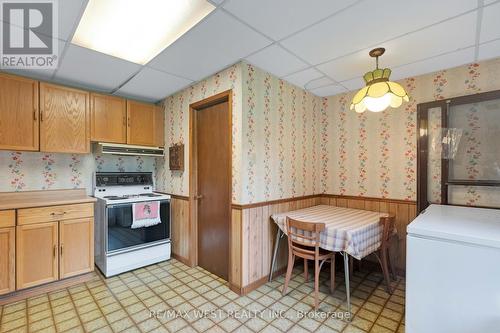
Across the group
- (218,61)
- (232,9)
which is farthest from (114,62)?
(232,9)

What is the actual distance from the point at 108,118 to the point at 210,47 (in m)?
1.89

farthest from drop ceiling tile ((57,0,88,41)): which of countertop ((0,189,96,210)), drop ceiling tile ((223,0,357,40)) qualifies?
countertop ((0,189,96,210))

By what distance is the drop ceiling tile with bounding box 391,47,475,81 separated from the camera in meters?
2.14

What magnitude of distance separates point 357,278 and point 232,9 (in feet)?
9.63

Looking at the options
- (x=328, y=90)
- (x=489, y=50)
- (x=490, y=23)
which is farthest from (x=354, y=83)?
(x=490, y=23)

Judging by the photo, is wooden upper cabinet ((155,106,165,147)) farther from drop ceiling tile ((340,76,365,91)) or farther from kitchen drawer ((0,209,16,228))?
drop ceiling tile ((340,76,365,91))

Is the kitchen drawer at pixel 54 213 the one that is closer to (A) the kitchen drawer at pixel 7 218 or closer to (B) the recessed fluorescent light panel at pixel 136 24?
(A) the kitchen drawer at pixel 7 218

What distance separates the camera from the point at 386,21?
167cm

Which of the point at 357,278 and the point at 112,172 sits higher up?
the point at 112,172

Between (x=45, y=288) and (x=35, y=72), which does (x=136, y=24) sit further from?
(x=45, y=288)

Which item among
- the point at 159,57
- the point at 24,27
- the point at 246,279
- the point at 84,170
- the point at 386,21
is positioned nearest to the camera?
the point at 386,21

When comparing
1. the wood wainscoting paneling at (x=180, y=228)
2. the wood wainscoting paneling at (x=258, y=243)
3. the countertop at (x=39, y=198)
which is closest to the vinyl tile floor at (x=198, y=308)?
the wood wainscoting paneling at (x=258, y=243)

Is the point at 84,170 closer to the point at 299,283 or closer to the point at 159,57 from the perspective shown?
the point at 159,57

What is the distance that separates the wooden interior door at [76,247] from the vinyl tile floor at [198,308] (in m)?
0.19
